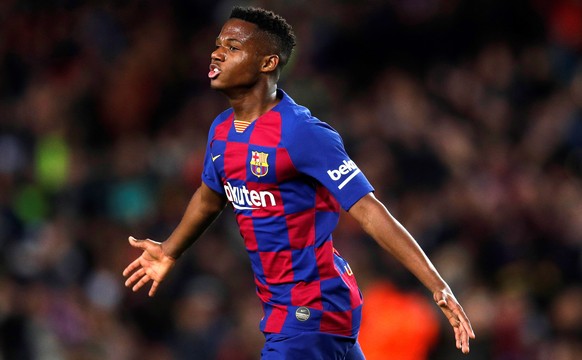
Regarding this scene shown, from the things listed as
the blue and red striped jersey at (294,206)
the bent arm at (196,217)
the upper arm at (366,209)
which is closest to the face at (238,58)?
the blue and red striped jersey at (294,206)

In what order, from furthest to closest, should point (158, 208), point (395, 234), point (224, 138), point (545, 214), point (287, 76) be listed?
point (287, 76) < point (158, 208) < point (545, 214) < point (224, 138) < point (395, 234)

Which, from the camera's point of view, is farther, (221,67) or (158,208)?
(158,208)

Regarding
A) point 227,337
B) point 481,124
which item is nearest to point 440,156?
point 481,124

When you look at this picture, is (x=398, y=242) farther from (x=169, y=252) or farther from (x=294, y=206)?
(x=169, y=252)

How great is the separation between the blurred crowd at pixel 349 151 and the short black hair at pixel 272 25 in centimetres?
347

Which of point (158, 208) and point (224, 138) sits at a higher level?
point (224, 138)

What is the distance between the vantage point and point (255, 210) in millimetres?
4648

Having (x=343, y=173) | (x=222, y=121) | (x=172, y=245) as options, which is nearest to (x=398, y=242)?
(x=343, y=173)

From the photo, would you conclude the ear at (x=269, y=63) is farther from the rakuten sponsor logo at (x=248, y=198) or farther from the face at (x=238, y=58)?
the rakuten sponsor logo at (x=248, y=198)

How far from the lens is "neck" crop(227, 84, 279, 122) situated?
4.69 m

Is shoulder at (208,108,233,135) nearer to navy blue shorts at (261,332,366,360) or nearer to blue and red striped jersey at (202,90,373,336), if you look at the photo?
blue and red striped jersey at (202,90,373,336)

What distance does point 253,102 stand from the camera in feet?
15.4

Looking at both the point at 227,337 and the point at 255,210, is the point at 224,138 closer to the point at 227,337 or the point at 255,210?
the point at 255,210

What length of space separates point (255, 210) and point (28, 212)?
586 centimetres
